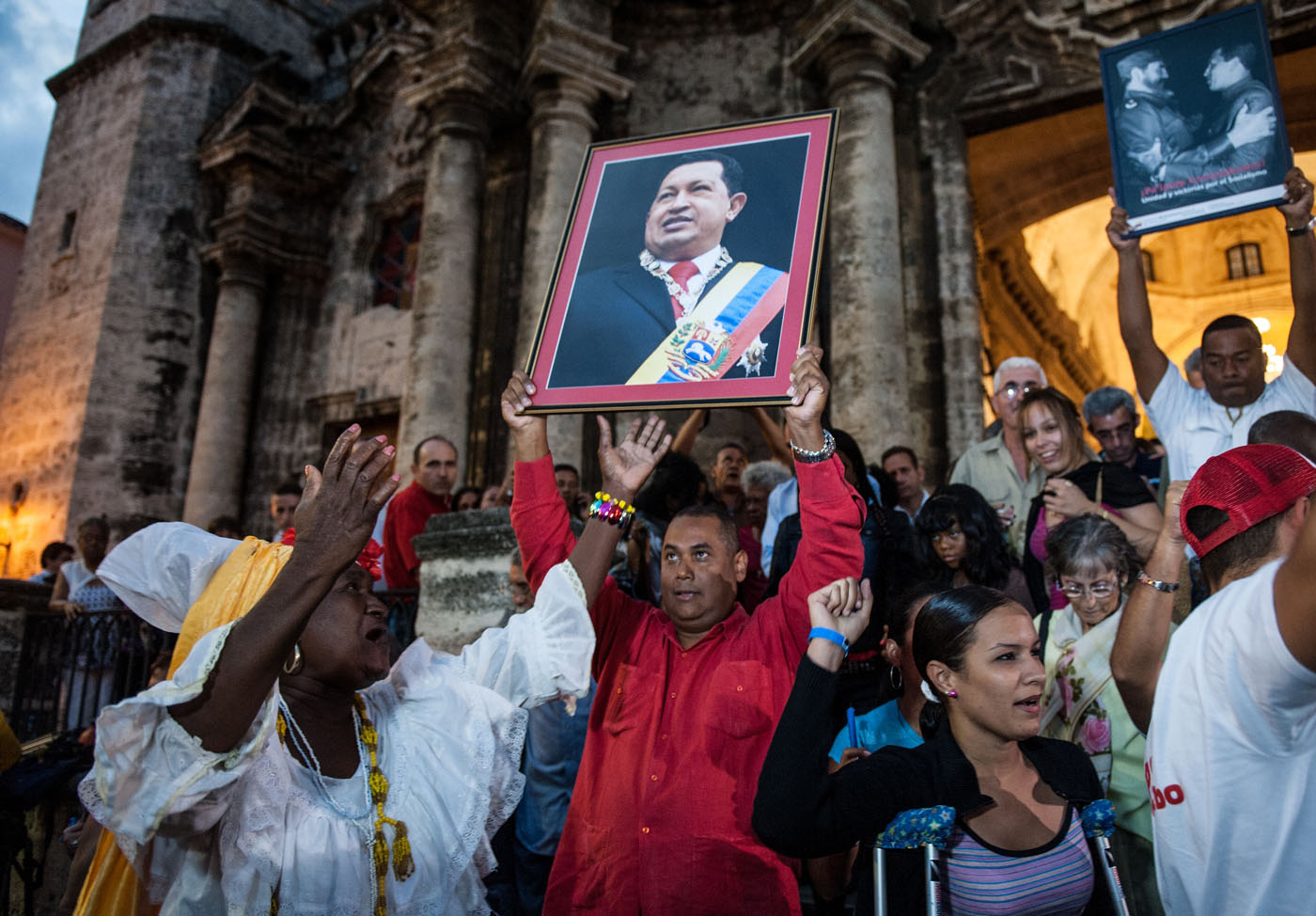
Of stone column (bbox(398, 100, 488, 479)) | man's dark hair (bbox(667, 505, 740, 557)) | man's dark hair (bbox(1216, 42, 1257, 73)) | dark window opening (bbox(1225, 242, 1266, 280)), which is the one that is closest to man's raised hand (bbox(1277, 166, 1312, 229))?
man's dark hair (bbox(1216, 42, 1257, 73))

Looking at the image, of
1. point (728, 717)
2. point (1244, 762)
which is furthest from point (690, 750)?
point (1244, 762)

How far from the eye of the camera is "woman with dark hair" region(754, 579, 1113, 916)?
79.7 inches

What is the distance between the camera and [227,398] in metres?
13.4

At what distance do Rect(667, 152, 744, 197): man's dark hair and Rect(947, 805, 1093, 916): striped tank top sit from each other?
2.29 metres

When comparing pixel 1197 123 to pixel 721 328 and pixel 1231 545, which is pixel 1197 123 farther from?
pixel 1231 545

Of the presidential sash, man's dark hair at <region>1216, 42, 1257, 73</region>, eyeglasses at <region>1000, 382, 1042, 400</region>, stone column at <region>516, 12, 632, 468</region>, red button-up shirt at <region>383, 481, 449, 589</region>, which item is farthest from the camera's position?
stone column at <region>516, 12, 632, 468</region>

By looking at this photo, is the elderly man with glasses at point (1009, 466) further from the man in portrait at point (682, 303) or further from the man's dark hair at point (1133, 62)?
the man in portrait at point (682, 303)

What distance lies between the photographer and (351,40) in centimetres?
1573

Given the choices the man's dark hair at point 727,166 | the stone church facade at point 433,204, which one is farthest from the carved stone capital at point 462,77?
the man's dark hair at point 727,166

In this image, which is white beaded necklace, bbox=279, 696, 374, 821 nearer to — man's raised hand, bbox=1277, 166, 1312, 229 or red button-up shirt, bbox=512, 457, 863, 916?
red button-up shirt, bbox=512, 457, 863, 916

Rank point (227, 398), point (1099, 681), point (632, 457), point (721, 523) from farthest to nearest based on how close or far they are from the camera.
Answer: point (227, 398) → point (1099, 681) → point (632, 457) → point (721, 523)

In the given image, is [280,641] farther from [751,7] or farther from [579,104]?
[751,7]

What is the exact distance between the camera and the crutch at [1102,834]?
83.1 inches

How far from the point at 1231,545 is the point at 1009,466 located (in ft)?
11.0
